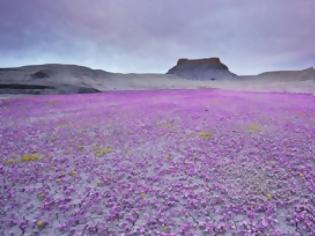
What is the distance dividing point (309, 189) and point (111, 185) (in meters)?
4.89

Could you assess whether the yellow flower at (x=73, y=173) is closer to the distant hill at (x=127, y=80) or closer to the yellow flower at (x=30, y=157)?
the yellow flower at (x=30, y=157)

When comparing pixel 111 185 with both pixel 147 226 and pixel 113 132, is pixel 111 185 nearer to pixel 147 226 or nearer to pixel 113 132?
pixel 147 226

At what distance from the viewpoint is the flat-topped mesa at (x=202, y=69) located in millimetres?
109875

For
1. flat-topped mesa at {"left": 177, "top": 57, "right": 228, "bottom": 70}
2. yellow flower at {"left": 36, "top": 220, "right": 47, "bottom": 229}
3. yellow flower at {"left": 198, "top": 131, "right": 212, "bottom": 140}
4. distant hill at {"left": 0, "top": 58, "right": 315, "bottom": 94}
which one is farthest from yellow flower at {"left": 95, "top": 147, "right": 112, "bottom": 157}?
flat-topped mesa at {"left": 177, "top": 57, "right": 228, "bottom": 70}

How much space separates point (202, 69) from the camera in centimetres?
11619

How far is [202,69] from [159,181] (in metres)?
114

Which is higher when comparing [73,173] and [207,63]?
[207,63]

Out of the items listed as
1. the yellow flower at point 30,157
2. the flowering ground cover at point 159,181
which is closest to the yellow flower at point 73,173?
the flowering ground cover at point 159,181

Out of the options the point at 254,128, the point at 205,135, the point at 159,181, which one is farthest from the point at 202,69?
the point at 159,181

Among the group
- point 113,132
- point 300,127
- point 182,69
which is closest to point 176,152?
point 113,132

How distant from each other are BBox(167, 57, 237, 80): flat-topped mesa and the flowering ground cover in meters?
101

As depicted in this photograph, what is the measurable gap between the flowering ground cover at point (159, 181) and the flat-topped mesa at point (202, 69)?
101 metres

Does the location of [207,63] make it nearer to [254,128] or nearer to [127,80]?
[127,80]

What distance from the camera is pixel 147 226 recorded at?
4.62 meters
